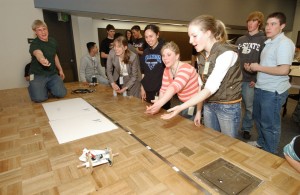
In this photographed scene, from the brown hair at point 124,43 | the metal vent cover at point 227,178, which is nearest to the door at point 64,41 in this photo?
the brown hair at point 124,43

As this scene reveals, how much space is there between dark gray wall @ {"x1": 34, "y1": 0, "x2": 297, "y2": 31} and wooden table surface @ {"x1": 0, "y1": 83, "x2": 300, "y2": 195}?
248 centimetres

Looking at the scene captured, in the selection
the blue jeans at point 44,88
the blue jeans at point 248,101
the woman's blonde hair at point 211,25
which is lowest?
the blue jeans at point 248,101

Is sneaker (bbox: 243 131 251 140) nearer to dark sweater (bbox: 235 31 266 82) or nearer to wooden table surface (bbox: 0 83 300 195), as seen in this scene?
dark sweater (bbox: 235 31 266 82)

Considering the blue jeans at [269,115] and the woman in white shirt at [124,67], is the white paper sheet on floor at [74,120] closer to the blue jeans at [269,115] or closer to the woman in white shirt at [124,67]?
the woman in white shirt at [124,67]

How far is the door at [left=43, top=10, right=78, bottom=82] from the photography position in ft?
11.6

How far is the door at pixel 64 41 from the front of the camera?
3.55 metres

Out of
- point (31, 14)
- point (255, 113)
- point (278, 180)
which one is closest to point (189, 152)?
point (278, 180)

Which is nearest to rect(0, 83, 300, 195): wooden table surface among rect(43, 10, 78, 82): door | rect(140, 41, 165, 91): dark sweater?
rect(140, 41, 165, 91): dark sweater

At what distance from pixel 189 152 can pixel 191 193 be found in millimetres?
288

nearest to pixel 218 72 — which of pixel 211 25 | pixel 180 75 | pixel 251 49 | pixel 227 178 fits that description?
pixel 211 25

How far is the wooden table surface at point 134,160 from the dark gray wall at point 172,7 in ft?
8.14

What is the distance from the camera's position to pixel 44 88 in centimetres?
223

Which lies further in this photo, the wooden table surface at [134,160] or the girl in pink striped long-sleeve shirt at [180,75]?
the girl in pink striped long-sleeve shirt at [180,75]

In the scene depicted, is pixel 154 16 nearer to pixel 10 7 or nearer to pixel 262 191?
pixel 10 7
